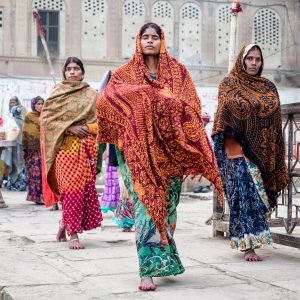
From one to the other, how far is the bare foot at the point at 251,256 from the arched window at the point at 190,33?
23713 millimetres

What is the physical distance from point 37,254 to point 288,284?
7.30ft

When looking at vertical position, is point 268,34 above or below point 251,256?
above

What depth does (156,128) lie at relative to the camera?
4953 millimetres

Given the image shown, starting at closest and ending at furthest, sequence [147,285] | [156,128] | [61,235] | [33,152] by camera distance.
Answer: [147,285] < [156,128] < [61,235] < [33,152]

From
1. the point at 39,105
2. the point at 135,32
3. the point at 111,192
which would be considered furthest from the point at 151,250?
the point at 135,32

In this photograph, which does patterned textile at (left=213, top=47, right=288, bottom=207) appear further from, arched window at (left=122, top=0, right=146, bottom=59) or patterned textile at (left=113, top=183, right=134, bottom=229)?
arched window at (left=122, top=0, right=146, bottom=59)

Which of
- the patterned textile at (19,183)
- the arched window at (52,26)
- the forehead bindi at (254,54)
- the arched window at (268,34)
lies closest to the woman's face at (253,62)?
the forehead bindi at (254,54)

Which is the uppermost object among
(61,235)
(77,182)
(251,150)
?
(251,150)

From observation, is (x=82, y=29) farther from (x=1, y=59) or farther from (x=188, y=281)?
(x=188, y=281)

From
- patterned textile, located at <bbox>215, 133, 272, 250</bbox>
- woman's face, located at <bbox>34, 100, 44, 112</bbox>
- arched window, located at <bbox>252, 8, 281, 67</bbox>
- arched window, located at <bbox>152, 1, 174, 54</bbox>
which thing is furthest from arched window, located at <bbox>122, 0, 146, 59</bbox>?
patterned textile, located at <bbox>215, 133, 272, 250</bbox>

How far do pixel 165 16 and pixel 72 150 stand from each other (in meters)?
23.0

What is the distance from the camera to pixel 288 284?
16.2 feet

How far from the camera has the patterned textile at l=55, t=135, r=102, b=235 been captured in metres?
7.02

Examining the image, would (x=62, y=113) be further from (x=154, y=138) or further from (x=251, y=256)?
(x=154, y=138)
